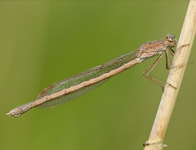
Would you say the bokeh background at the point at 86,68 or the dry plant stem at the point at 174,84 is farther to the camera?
the bokeh background at the point at 86,68

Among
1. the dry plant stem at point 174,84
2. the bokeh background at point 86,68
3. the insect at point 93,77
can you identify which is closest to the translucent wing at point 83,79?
the insect at point 93,77

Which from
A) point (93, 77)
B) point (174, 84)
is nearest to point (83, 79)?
point (93, 77)

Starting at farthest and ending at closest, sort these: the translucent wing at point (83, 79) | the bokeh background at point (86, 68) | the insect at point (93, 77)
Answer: the translucent wing at point (83, 79), the insect at point (93, 77), the bokeh background at point (86, 68)

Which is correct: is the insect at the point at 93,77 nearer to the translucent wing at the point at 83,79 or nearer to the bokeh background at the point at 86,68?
the translucent wing at the point at 83,79

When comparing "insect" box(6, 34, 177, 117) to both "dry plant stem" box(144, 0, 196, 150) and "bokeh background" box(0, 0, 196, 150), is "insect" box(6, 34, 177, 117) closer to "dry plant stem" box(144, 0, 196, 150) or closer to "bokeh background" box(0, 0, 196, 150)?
"bokeh background" box(0, 0, 196, 150)

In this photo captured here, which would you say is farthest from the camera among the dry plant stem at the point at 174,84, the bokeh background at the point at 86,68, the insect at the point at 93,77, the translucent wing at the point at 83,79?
the translucent wing at the point at 83,79

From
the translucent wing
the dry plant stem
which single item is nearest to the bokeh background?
the translucent wing
